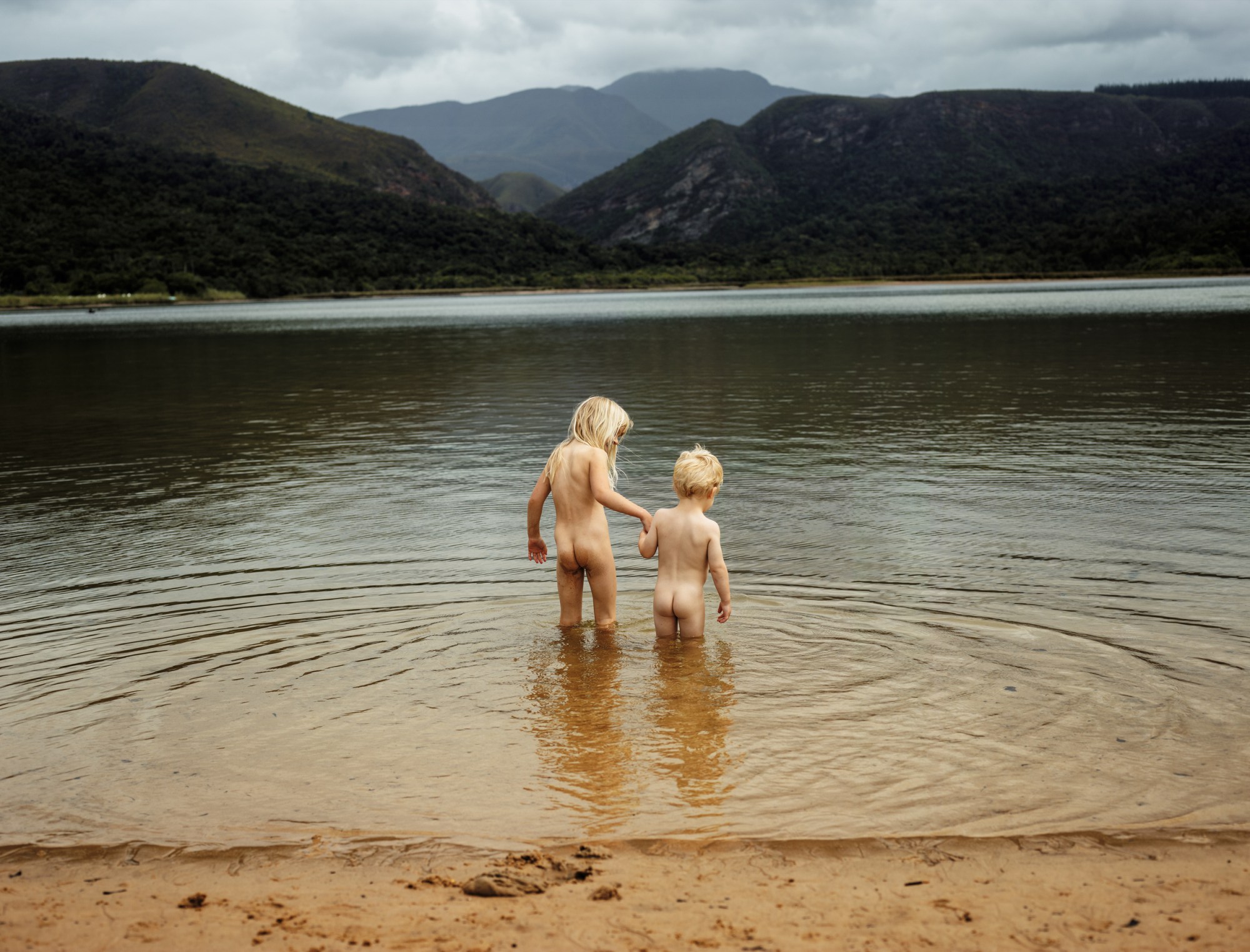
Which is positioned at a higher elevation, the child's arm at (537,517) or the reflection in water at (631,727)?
the child's arm at (537,517)

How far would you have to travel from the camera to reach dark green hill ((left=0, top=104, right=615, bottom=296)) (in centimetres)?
12750

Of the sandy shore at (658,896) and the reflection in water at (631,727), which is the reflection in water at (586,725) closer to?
the reflection in water at (631,727)

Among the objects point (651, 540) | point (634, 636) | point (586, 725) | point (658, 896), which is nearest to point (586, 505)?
point (651, 540)

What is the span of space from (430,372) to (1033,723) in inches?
1122

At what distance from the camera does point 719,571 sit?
7004 millimetres

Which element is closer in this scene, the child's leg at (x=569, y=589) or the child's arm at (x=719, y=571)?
the child's arm at (x=719, y=571)

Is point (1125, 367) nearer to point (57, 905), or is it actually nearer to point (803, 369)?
point (803, 369)

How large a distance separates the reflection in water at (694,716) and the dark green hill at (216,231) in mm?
133738

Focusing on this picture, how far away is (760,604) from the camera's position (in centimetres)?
828

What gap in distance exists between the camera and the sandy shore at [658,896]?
12.1 feet

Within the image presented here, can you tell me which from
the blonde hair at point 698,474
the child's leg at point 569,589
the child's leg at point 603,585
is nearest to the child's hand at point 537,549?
the child's leg at point 569,589

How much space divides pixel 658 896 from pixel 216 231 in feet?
508

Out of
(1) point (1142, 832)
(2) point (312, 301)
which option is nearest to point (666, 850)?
(1) point (1142, 832)

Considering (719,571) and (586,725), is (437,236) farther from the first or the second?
(586,725)
